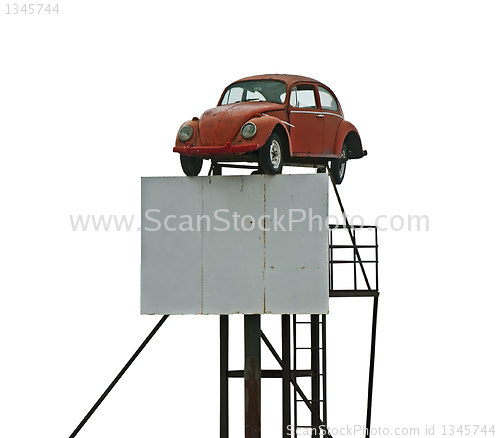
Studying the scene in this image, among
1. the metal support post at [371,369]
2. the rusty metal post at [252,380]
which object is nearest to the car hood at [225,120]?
the rusty metal post at [252,380]

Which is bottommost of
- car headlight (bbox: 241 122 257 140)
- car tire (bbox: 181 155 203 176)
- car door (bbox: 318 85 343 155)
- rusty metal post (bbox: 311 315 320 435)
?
rusty metal post (bbox: 311 315 320 435)

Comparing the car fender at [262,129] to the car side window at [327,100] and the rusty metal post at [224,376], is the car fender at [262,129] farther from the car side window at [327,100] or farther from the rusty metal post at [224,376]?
the rusty metal post at [224,376]

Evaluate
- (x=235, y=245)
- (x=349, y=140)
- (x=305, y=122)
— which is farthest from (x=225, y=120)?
(x=349, y=140)

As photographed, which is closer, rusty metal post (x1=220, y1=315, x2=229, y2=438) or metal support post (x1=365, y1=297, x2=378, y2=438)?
rusty metal post (x1=220, y1=315, x2=229, y2=438)

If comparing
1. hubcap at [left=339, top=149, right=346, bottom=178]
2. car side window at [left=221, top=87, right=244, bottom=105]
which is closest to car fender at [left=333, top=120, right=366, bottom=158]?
hubcap at [left=339, top=149, right=346, bottom=178]

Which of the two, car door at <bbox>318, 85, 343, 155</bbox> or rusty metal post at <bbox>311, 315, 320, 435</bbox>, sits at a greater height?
car door at <bbox>318, 85, 343, 155</bbox>

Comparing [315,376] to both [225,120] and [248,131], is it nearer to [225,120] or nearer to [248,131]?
[248,131]

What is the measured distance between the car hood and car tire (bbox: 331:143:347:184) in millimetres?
1942

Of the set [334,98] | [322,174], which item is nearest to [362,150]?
[334,98]

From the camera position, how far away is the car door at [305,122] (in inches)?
695

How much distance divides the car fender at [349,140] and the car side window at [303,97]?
2.65ft

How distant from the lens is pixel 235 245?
56.1ft

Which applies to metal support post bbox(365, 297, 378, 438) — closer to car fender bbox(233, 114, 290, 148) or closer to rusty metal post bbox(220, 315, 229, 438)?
rusty metal post bbox(220, 315, 229, 438)

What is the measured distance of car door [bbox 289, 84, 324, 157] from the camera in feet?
57.9
